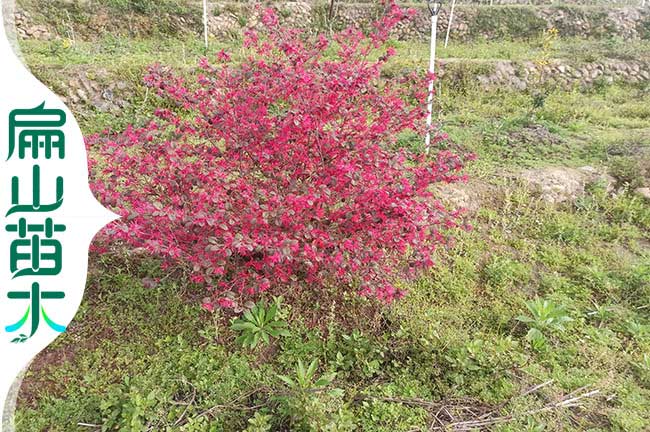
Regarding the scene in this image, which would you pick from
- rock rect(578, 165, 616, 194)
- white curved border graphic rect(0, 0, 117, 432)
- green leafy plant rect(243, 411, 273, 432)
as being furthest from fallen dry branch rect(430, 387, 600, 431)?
rock rect(578, 165, 616, 194)

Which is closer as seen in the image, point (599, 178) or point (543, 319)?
point (543, 319)

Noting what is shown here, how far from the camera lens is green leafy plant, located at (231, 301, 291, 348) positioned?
110 inches

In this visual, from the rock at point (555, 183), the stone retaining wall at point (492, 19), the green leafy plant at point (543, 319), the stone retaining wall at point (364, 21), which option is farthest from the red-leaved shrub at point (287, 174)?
the stone retaining wall at point (492, 19)

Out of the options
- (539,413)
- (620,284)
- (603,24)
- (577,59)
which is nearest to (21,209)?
(539,413)

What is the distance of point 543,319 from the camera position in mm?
3150

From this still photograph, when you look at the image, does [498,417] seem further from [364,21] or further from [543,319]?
[364,21]

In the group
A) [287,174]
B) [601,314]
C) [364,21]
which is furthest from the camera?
[364,21]

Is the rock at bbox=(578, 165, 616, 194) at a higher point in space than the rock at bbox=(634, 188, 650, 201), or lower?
higher

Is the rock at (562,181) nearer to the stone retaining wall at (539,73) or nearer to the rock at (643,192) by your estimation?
the rock at (643,192)

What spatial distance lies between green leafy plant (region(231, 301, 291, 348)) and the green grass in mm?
90

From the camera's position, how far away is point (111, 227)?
229 centimetres

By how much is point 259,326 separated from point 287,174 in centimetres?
98

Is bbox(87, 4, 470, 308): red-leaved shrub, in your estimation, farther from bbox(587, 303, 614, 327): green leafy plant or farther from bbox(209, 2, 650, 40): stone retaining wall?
bbox(209, 2, 650, 40): stone retaining wall

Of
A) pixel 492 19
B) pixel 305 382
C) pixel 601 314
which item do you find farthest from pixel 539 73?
pixel 305 382
